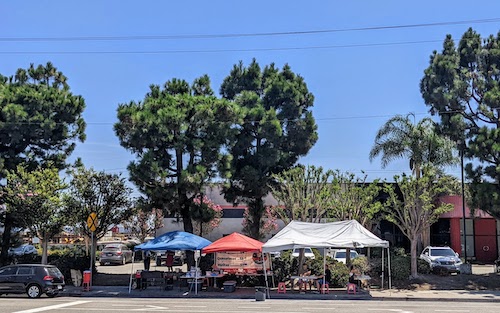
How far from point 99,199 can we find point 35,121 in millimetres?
6057

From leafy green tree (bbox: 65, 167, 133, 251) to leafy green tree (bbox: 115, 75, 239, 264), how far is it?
5.44 ft

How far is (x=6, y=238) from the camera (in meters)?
30.5

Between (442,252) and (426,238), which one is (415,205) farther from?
(426,238)

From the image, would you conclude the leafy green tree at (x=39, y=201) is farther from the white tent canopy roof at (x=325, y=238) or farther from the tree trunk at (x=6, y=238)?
the white tent canopy roof at (x=325, y=238)

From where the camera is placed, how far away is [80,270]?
2761 centimetres

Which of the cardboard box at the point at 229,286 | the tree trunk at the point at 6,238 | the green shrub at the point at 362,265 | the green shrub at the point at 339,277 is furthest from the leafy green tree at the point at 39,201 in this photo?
the green shrub at the point at 362,265

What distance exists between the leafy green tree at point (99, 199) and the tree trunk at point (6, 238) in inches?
198

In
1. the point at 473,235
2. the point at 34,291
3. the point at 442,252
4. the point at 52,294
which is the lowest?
the point at 52,294

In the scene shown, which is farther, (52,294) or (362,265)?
(362,265)

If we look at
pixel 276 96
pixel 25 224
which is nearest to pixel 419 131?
pixel 276 96

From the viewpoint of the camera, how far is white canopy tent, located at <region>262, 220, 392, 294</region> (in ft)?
74.2

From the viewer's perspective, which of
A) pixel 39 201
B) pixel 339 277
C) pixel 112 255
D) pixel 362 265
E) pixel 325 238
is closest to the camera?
pixel 325 238

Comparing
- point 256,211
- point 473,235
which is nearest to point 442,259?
point 256,211

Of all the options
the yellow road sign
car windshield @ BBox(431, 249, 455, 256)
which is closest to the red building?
car windshield @ BBox(431, 249, 455, 256)
